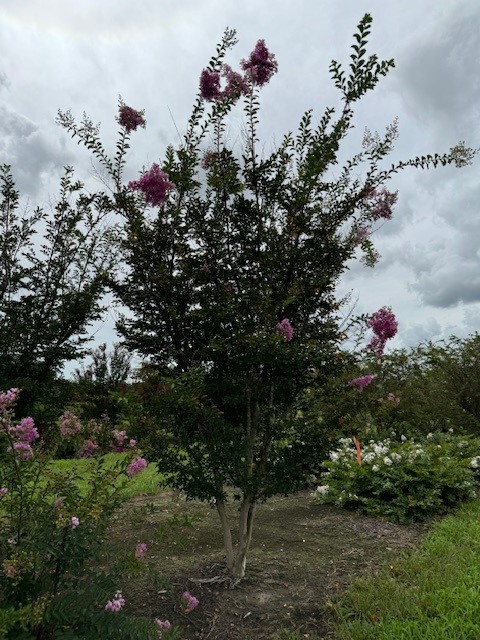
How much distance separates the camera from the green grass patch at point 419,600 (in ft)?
10.3

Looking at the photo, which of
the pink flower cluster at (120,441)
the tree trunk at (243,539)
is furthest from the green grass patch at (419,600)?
the pink flower cluster at (120,441)

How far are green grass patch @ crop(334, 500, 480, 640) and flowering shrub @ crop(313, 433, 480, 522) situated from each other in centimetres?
126

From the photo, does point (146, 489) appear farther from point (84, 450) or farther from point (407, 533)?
point (84, 450)

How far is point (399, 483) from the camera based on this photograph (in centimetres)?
607

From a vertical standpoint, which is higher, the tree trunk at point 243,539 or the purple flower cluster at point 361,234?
the purple flower cluster at point 361,234

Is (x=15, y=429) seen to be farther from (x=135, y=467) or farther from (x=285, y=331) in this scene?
(x=285, y=331)

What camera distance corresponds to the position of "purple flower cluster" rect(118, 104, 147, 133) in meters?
4.40

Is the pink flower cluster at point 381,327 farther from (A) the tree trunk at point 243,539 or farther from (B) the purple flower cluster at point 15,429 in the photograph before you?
(B) the purple flower cluster at point 15,429

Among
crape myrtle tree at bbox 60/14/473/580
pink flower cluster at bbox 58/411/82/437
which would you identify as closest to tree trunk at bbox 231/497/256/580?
crape myrtle tree at bbox 60/14/473/580

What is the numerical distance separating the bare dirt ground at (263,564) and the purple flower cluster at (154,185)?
2122 millimetres

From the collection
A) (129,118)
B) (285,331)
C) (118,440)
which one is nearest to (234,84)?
(129,118)

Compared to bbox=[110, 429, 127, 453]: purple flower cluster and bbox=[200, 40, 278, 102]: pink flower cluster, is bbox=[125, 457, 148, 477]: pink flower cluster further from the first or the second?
bbox=[200, 40, 278, 102]: pink flower cluster

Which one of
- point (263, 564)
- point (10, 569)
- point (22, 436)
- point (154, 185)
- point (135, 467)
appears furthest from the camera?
point (263, 564)

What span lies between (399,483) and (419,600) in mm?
2650
